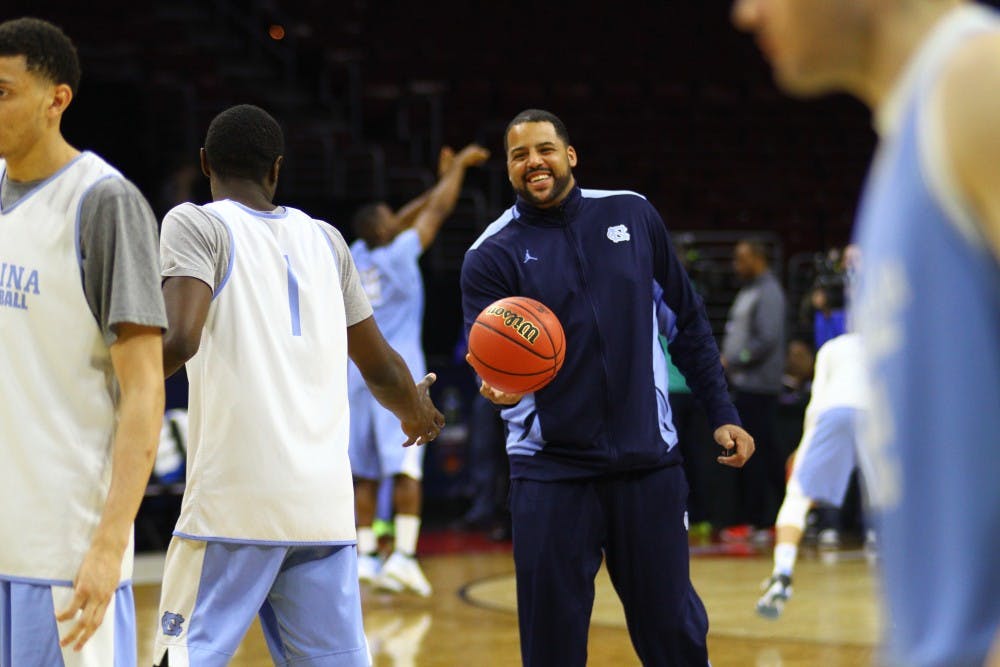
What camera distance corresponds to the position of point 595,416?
4.11 metres

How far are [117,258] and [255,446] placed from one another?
79cm

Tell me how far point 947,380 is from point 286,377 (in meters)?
2.24

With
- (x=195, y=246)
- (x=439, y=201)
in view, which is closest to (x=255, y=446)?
(x=195, y=246)

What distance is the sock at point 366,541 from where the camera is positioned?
8.29 m

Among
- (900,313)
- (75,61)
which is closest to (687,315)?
(75,61)

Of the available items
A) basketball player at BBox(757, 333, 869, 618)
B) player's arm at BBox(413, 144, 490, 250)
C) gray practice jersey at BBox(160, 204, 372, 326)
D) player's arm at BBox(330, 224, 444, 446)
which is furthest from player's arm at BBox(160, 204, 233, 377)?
basketball player at BBox(757, 333, 869, 618)

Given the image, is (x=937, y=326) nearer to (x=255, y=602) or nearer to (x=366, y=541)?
(x=255, y=602)

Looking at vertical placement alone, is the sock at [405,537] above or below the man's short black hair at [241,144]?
below

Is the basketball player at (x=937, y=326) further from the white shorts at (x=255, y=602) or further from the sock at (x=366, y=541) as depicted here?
the sock at (x=366, y=541)

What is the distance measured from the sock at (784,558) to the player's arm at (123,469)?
15.5 feet

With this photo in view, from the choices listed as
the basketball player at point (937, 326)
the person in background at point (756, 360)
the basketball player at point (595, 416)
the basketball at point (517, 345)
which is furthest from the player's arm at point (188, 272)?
the person in background at point (756, 360)

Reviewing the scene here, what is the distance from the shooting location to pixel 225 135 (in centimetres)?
348

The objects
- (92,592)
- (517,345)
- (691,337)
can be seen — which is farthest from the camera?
(691,337)

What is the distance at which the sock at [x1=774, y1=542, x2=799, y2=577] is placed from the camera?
687cm
